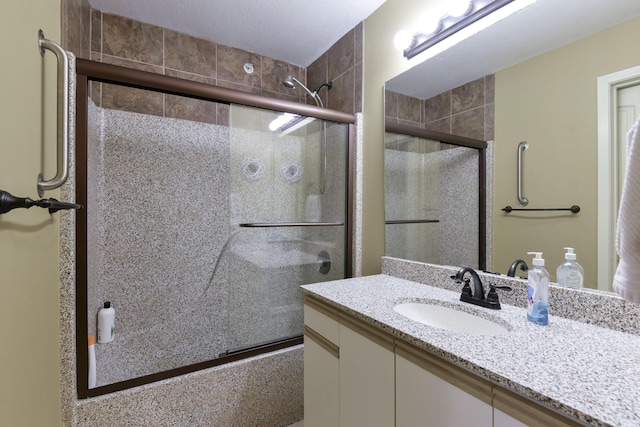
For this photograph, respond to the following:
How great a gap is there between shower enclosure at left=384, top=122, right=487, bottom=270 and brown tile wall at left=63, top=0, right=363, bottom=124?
0.53 meters

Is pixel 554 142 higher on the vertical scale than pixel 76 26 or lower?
lower

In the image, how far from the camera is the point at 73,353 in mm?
1147

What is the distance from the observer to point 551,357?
704 mm

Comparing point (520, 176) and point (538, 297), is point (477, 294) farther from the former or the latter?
point (520, 176)


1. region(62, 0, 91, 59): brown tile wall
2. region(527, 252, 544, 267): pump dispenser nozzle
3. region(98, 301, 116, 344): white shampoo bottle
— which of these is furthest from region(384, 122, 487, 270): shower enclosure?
region(98, 301, 116, 344): white shampoo bottle

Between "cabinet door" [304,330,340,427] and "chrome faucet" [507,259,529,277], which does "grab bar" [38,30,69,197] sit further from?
"chrome faucet" [507,259,529,277]

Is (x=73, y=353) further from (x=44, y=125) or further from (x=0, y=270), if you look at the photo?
(x=44, y=125)

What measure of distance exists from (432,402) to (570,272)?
0.71 m

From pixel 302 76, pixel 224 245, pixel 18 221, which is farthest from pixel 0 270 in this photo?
pixel 302 76

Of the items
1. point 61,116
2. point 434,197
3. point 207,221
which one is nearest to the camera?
point 61,116

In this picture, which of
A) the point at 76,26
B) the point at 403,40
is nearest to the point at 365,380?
the point at 403,40

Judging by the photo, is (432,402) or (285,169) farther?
(285,169)

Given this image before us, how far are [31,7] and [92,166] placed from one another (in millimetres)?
1002

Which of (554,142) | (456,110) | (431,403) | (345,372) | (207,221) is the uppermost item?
(456,110)
